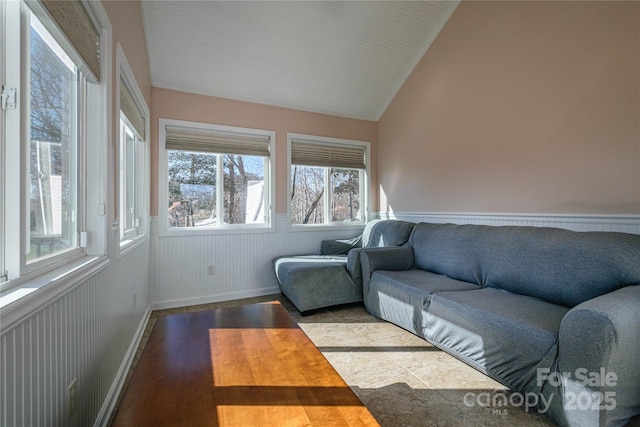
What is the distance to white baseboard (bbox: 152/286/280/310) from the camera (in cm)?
317

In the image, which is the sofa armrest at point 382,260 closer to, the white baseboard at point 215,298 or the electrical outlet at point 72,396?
the white baseboard at point 215,298

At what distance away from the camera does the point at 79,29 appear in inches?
48.1

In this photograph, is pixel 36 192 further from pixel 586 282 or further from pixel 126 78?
pixel 586 282

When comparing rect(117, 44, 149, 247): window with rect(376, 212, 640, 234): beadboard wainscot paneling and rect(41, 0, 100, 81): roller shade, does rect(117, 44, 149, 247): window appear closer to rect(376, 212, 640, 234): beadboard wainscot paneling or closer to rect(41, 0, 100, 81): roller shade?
rect(41, 0, 100, 81): roller shade

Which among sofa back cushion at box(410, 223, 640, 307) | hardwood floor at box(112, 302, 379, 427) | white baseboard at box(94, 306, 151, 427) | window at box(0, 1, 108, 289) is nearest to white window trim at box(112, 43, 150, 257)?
window at box(0, 1, 108, 289)

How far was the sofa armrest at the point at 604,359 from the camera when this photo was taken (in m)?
1.26

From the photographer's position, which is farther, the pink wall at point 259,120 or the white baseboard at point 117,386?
the pink wall at point 259,120

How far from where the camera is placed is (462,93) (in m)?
3.08

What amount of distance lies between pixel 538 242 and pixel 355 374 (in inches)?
62.8

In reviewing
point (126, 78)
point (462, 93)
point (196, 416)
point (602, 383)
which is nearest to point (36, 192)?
point (196, 416)

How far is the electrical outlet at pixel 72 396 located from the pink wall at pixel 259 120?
228 cm

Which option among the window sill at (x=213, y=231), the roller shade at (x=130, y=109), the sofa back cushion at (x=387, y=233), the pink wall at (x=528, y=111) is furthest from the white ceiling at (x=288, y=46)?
the sofa back cushion at (x=387, y=233)

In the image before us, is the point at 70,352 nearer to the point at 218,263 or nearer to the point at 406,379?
the point at 406,379

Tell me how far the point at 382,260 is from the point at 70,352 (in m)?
2.46
